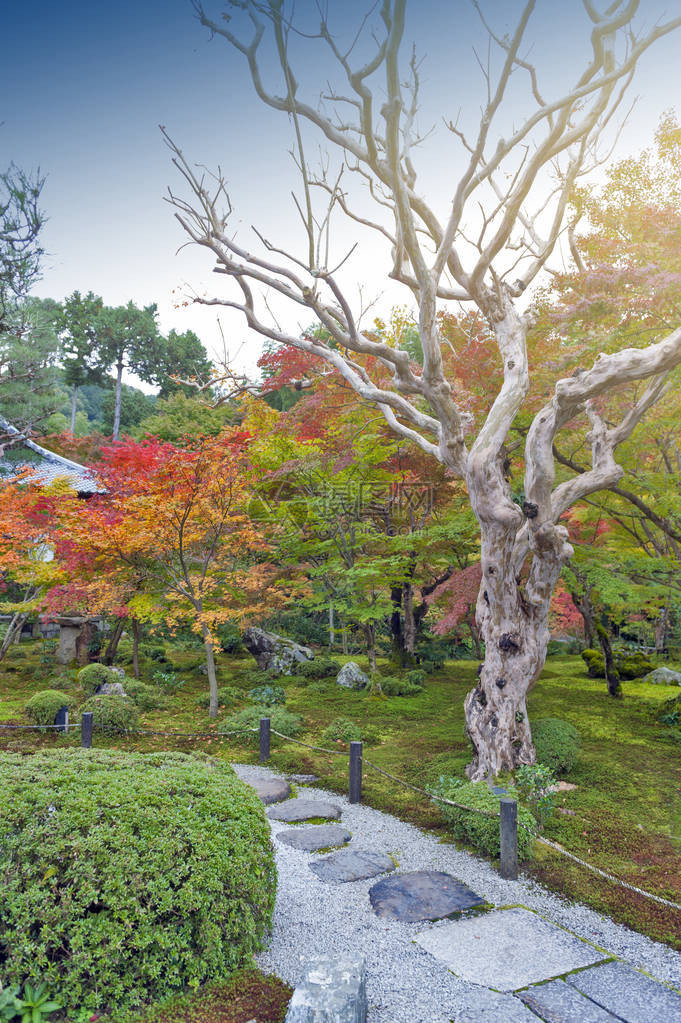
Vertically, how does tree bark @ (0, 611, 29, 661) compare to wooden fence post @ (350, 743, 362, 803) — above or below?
above

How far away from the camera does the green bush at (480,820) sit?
548cm

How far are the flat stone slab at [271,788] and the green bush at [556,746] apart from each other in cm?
340

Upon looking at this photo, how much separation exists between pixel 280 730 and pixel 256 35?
30.1 ft

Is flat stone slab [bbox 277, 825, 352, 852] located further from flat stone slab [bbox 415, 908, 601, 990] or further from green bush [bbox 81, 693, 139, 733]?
green bush [bbox 81, 693, 139, 733]

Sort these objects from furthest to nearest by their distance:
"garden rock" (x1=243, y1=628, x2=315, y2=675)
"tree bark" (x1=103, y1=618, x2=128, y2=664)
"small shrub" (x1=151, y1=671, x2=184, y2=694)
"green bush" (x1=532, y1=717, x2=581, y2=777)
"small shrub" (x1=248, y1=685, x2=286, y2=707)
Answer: "garden rock" (x1=243, y1=628, x2=315, y2=675) → "tree bark" (x1=103, y1=618, x2=128, y2=664) → "small shrub" (x1=151, y1=671, x2=184, y2=694) → "small shrub" (x1=248, y1=685, x2=286, y2=707) → "green bush" (x1=532, y1=717, x2=581, y2=777)

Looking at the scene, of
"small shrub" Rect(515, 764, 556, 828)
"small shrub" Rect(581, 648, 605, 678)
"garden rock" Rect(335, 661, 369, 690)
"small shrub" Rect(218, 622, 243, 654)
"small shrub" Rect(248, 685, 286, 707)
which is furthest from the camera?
"small shrub" Rect(218, 622, 243, 654)

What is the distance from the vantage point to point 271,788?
7492 millimetres

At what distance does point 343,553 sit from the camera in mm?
14062

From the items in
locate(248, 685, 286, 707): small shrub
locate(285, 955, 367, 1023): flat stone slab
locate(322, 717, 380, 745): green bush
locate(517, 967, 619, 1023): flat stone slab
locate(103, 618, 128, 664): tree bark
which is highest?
locate(103, 618, 128, 664): tree bark

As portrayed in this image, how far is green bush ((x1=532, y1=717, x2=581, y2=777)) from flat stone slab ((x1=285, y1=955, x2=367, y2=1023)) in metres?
5.36

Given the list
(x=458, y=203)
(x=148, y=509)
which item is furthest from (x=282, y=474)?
(x=458, y=203)

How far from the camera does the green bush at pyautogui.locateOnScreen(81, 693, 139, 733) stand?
944 centimetres

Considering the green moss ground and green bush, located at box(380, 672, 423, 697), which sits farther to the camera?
green bush, located at box(380, 672, 423, 697)

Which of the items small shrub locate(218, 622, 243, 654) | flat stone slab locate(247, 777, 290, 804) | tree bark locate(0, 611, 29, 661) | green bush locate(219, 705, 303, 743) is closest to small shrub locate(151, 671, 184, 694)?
small shrub locate(218, 622, 243, 654)
